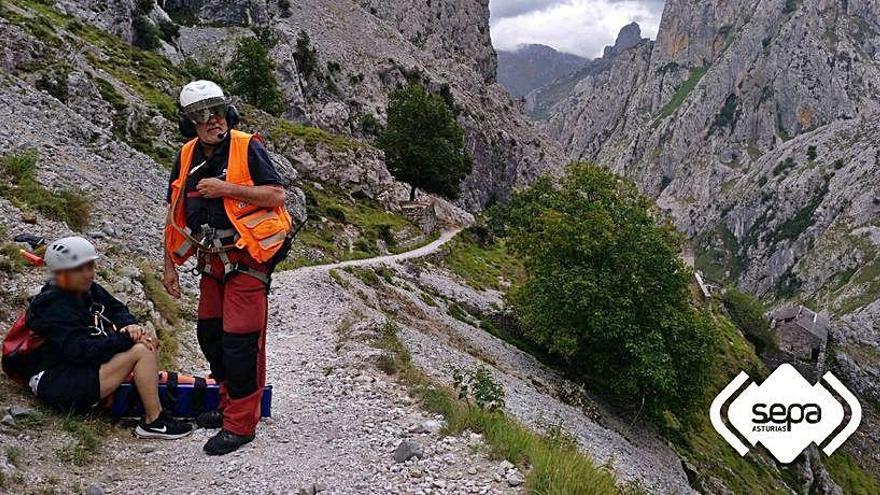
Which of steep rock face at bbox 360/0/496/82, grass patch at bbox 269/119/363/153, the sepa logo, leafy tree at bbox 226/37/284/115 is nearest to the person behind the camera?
the sepa logo

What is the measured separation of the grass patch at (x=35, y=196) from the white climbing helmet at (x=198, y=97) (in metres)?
8.16

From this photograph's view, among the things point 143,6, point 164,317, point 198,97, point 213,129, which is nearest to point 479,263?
point 164,317

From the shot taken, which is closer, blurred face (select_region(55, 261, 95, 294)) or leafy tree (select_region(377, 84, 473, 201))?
blurred face (select_region(55, 261, 95, 294))

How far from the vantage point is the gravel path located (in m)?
5.99

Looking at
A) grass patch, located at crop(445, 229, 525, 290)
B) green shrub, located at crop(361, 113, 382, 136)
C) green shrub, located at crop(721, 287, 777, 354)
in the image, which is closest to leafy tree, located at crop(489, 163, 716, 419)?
grass patch, located at crop(445, 229, 525, 290)

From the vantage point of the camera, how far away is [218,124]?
6.52 m

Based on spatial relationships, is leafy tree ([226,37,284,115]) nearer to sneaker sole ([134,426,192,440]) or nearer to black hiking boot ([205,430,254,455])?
sneaker sole ([134,426,192,440])

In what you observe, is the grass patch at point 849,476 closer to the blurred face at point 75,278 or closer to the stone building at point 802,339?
the stone building at point 802,339

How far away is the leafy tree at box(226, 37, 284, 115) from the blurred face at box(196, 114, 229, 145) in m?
61.5

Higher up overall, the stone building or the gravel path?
the gravel path

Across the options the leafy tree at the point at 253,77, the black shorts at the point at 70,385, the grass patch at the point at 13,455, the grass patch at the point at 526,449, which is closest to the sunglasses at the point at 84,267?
the black shorts at the point at 70,385

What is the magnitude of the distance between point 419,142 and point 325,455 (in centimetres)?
6322

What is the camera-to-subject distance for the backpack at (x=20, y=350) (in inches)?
260

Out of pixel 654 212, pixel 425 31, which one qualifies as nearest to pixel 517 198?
pixel 654 212
